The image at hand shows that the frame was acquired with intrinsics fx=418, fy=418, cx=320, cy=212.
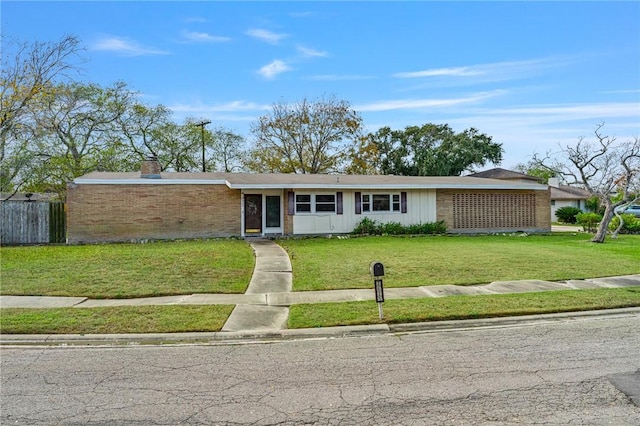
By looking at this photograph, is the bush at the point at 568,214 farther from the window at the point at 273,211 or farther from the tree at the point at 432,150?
the window at the point at 273,211

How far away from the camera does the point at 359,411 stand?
13.0ft

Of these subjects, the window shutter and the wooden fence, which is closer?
the wooden fence

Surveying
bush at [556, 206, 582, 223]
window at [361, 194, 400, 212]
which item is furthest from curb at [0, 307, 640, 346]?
bush at [556, 206, 582, 223]

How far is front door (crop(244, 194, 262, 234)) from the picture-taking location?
67.3ft

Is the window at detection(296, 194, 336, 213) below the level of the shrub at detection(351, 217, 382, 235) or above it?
above

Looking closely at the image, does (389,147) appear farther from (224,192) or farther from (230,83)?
(224,192)

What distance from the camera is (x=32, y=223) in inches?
734

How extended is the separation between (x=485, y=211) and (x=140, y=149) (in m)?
29.8

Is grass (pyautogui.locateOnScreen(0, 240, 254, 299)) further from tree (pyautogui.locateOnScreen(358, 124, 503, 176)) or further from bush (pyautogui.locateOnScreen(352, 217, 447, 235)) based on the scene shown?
tree (pyautogui.locateOnScreen(358, 124, 503, 176))

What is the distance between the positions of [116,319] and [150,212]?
12767mm

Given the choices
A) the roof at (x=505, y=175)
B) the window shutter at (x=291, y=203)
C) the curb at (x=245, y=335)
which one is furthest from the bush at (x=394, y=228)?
the roof at (x=505, y=175)

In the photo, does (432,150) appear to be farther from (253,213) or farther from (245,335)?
(245,335)

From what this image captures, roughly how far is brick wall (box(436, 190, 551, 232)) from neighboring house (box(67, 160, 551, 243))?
2.2 inches

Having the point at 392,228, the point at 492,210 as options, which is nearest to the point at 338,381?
the point at 392,228
